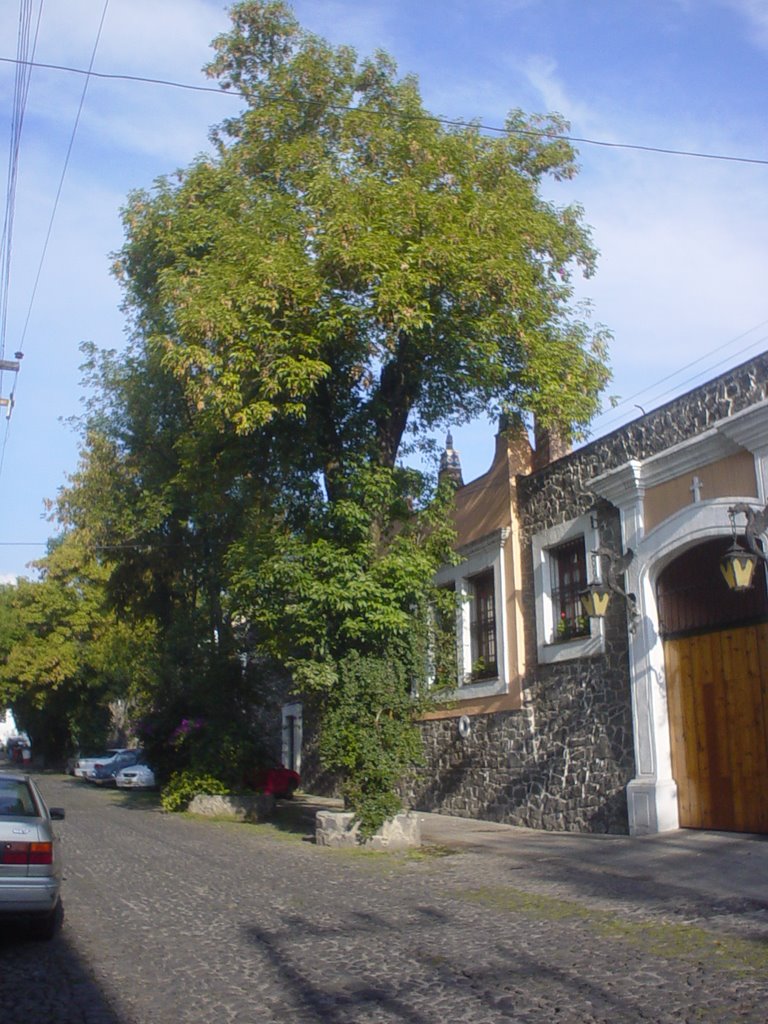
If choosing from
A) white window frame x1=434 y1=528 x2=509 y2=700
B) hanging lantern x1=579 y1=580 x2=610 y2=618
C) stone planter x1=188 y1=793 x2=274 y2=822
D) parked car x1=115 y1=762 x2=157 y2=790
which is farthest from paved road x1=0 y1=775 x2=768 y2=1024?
parked car x1=115 y1=762 x2=157 y2=790

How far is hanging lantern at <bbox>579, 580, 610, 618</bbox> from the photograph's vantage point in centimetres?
1410

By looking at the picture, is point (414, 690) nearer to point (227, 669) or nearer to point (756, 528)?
point (756, 528)

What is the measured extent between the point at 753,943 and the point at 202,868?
22.8 feet

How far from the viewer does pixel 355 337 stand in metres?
14.7

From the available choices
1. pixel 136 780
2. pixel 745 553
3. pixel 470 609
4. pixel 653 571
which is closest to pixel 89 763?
pixel 136 780

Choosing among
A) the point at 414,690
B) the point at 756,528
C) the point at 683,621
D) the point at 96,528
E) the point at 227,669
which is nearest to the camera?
the point at 756,528

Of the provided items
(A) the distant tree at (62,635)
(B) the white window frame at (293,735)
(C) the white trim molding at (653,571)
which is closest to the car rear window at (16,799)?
(C) the white trim molding at (653,571)

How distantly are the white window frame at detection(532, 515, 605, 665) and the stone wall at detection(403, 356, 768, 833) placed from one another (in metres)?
0.14

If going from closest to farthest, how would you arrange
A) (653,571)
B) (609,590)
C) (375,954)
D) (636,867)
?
(375,954) → (636,867) → (653,571) → (609,590)

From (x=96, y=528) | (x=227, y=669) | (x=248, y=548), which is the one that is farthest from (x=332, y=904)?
(x=96, y=528)

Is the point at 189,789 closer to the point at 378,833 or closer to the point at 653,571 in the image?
the point at 378,833

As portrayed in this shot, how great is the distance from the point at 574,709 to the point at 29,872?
31.9ft

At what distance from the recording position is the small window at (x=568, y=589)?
1598 centimetres

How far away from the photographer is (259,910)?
930 cm
